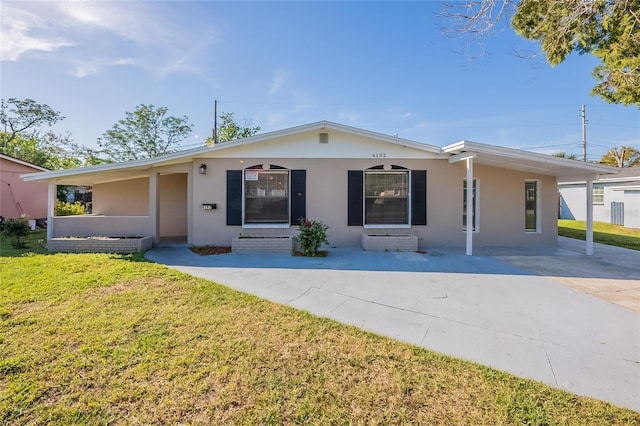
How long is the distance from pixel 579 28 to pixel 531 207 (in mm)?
5517

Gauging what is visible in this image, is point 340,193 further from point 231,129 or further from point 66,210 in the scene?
point 231,129

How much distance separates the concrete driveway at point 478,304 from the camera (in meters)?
2.70

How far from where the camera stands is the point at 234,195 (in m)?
8.54

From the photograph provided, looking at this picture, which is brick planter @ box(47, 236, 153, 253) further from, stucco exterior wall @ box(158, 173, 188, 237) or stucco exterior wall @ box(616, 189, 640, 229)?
stucco exterior wall @ box(616, 189, 640, 229)

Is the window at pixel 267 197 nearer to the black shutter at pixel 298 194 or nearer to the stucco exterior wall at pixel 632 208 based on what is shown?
the black shutter at pixel 298 194

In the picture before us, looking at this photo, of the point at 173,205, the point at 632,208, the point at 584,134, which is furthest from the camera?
the point at 584,134

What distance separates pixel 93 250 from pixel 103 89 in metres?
10.4

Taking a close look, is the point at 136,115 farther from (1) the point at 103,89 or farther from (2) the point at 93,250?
(2) the point at 93,250

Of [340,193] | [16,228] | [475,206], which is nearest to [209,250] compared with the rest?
[340,193]

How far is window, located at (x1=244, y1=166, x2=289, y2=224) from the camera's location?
8.72 meters

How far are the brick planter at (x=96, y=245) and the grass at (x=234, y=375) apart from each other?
3916 mm

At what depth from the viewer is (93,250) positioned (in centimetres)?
782

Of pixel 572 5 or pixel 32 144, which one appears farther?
pixel 32 144

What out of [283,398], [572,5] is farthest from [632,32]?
[283,398]
